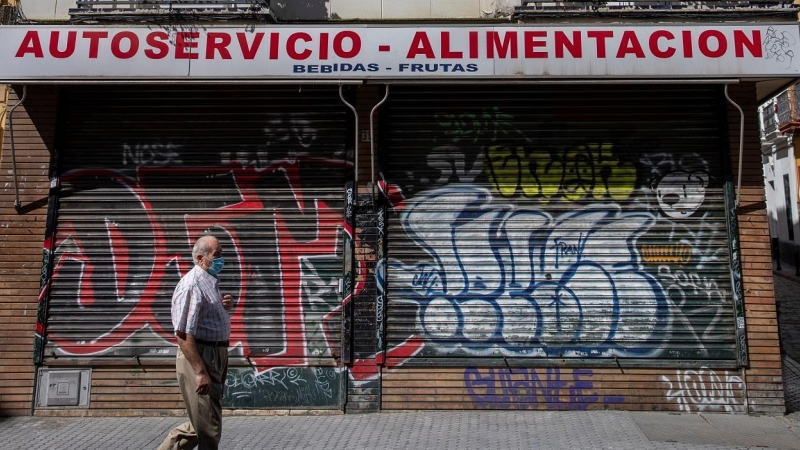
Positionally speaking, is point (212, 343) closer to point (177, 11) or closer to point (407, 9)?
point (177, 11)

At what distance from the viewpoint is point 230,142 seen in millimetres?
7727

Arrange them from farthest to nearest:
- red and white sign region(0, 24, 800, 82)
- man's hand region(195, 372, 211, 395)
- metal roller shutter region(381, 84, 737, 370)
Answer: metal roller shutter region(381, 84, 737, 370) < red and white sign region(0, 24, 800, 82) < man's hand region(195, 372, 211, 395)

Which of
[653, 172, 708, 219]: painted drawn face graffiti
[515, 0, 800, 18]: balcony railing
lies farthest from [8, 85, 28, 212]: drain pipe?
[653, 172, 708, 219]: painted drawn face graffiti

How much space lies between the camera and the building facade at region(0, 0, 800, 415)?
7.07 meters

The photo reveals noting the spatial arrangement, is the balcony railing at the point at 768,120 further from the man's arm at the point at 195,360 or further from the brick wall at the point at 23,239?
the man's arm at the point at 195,360

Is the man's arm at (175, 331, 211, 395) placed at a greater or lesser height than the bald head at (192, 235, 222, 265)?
lesser

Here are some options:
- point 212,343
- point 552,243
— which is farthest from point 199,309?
point 552,243

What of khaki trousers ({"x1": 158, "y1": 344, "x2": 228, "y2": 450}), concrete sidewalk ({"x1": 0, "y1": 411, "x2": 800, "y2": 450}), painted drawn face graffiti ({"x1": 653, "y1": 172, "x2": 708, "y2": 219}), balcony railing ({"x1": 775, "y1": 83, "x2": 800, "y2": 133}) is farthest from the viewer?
balcony railing ({"x1": 775, "y1": 83, "x2": 800, "y2": 133})

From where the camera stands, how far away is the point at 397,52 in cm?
705

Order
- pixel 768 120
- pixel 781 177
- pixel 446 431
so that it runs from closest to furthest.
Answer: pixel 446 431
pixel 768 120
pixel 781 177

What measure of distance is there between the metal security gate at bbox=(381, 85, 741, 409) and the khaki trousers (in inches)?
114

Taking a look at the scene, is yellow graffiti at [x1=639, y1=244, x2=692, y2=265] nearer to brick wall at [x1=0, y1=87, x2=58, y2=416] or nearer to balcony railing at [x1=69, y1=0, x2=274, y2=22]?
balcony railing at [x1=69, y1=0, x2=274, y2=22]

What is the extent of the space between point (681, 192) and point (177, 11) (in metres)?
6.33

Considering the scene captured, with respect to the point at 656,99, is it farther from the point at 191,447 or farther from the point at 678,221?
the point at 191,447
